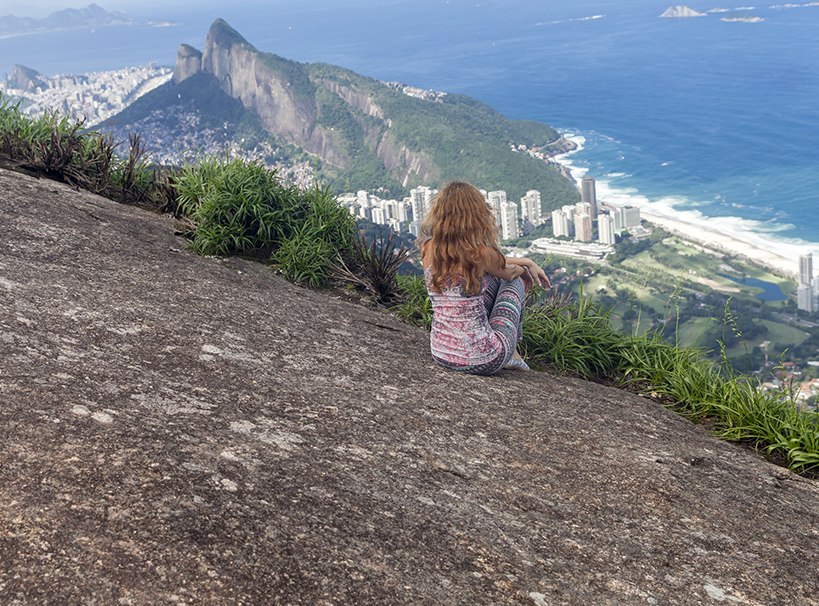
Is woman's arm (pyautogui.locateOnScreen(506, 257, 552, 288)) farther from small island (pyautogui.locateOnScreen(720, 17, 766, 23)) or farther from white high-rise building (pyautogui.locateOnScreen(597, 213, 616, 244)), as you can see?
small island (pyautogui.locateOnScreen(720, 17, 766, 23))

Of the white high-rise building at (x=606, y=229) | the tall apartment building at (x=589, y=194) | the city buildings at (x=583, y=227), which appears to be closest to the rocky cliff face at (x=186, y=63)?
the tall apartment building at (x=589, y=194)

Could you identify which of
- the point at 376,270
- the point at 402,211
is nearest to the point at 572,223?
the point at 402,211

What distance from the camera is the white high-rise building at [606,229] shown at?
48844 mm

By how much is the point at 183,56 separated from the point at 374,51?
74942 millimetres

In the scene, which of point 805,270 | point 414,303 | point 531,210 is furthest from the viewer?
point 531,210

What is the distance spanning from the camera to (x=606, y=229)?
49.6 meters

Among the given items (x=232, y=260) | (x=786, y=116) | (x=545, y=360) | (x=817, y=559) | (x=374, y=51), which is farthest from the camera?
(x=374, y=51)

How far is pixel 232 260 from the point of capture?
20.3 ft

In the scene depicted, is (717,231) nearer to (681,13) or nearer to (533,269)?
(533,269)

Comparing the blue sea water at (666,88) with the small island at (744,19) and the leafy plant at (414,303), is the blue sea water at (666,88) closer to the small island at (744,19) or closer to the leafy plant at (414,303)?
the small island at (744,19)

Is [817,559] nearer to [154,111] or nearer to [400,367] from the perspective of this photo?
[400,367]

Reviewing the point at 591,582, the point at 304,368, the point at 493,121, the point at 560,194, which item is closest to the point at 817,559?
the point at 591,582

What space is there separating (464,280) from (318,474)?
2.06 meters

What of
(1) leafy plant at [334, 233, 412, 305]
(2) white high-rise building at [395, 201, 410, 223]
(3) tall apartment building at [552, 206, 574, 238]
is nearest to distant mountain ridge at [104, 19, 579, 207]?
(3) tall apartment building at [552, 206, 574, 238]
